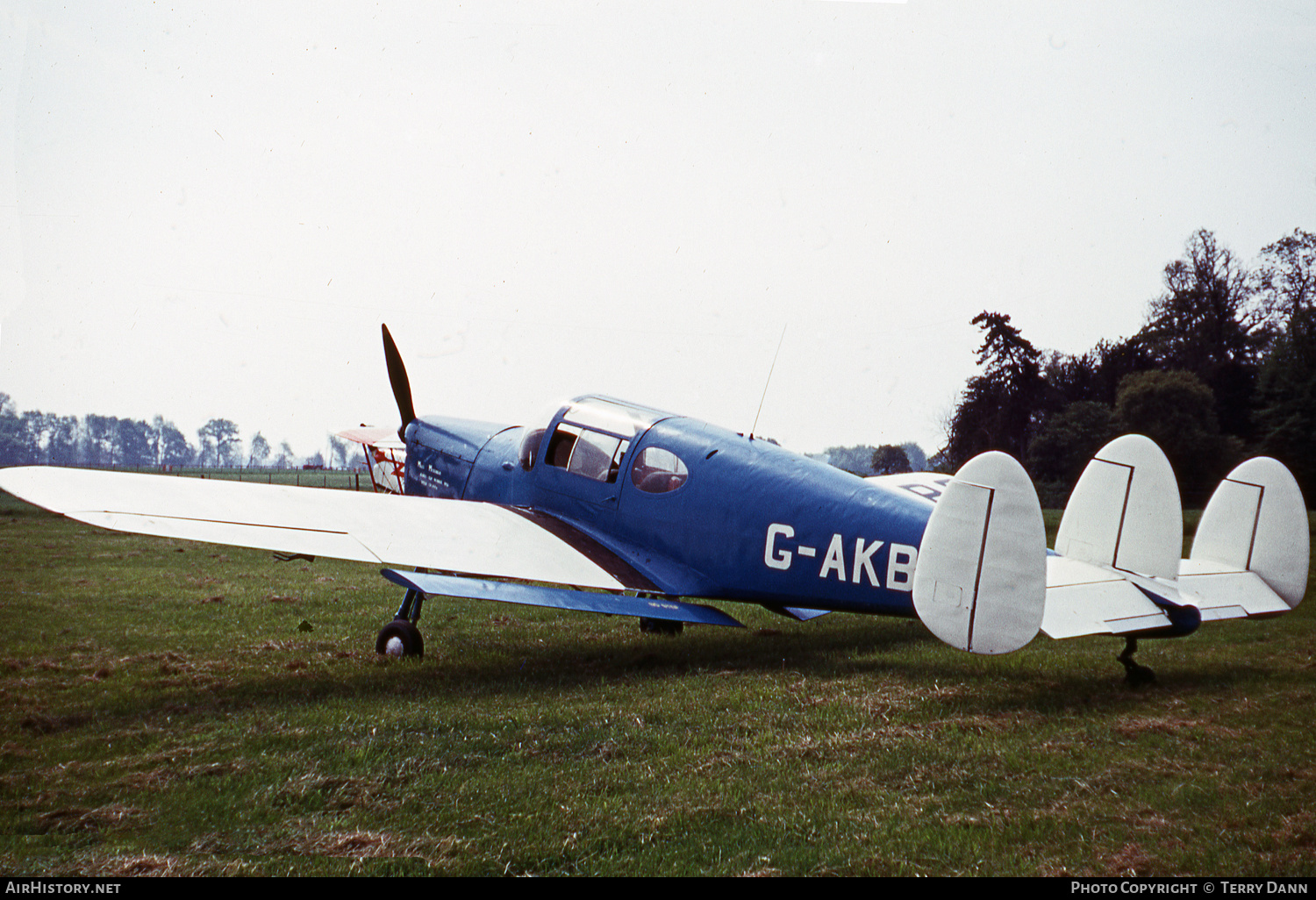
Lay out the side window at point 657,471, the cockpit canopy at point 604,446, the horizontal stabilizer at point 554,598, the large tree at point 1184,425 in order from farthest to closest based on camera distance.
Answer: the large tree at point 1184,425 < the cockpit canopy at point 604,446 < the side window at point 657,471 < the horizontal stabilizer at point 554,598

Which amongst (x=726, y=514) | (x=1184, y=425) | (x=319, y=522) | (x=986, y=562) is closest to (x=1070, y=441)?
(x=1184, y=425)

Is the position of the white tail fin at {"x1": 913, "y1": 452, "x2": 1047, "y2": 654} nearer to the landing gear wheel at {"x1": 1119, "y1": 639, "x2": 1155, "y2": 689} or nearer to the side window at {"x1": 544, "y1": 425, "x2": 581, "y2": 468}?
the landing gear wheel at {"x1": 1119, "y1": 639, "x2": 1155, "y2": 689}

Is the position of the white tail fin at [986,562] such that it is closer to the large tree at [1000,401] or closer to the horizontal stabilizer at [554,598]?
the horizontal stabilizer at [554,598]

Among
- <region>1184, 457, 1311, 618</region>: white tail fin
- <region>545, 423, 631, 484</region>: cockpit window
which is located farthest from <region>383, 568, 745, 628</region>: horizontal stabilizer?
<region>1184, 457, 1311, 618</region>: white tail fin

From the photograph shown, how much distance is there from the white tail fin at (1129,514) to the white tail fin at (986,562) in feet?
3.87

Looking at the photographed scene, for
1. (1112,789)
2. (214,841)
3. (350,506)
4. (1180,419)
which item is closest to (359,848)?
(214,841)

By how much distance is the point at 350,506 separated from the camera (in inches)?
261

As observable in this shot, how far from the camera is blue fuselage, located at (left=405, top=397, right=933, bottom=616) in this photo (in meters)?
5.75

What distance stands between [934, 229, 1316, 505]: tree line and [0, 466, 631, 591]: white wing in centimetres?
2590

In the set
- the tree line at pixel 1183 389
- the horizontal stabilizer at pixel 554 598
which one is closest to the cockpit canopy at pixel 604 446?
the horizontal stabilizer at pixel 554 598

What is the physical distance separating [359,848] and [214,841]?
57 centimetres

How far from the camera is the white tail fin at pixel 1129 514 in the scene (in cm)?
515

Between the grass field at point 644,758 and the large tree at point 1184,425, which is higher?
the large tree at point 1184,425

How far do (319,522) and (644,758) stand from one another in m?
3.51
